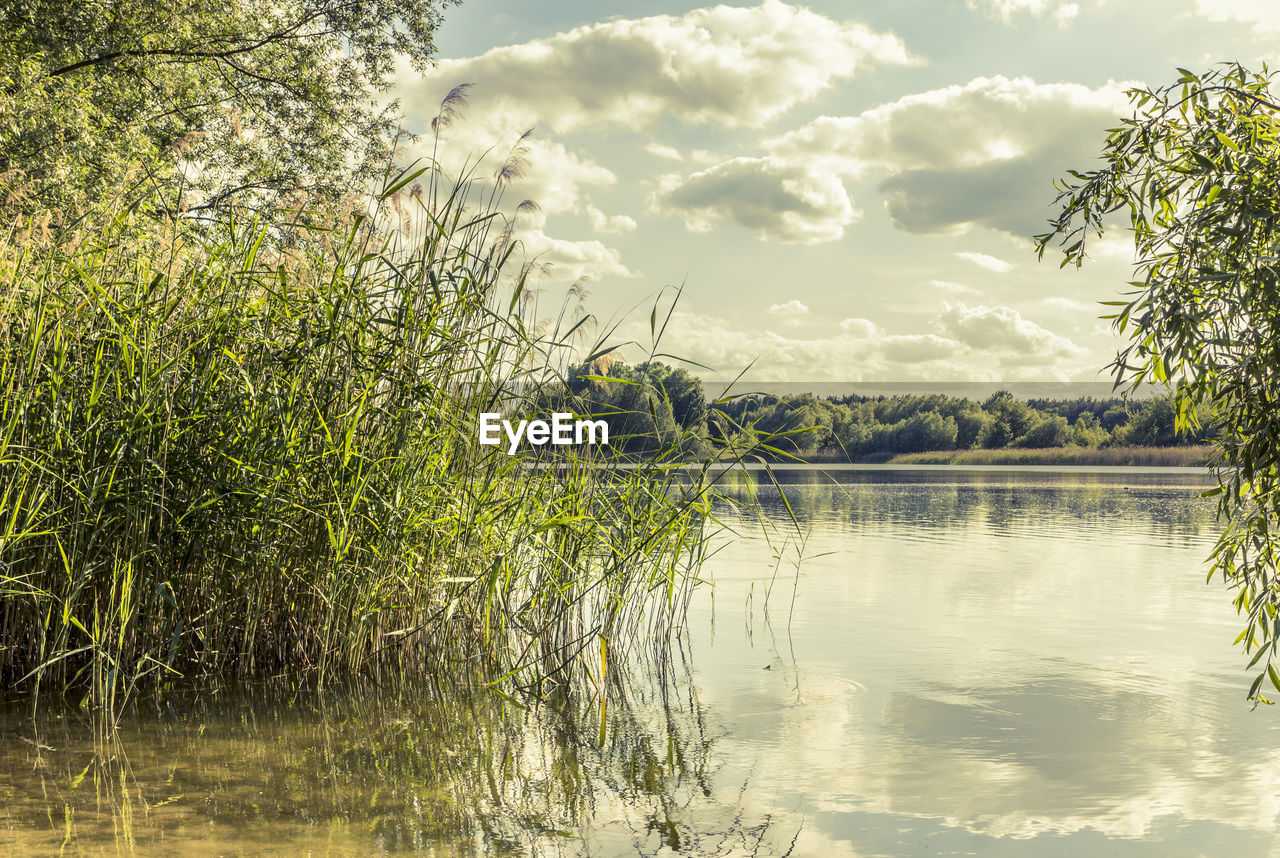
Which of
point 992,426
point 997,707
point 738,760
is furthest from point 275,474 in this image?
point 992,426

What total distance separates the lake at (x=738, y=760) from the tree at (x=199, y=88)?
8592mm

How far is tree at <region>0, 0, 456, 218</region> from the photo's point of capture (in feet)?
38.1

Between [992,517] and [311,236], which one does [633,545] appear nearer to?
[311,236]

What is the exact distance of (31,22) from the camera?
38.4ft

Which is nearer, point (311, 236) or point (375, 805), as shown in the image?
point (375, 805)

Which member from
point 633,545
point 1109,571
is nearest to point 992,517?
point 1109,571

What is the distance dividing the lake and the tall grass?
1.24 feet

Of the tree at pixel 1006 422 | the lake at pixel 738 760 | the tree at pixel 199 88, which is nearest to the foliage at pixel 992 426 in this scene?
the tree at pixel 1006 422

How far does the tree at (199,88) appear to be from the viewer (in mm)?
11625

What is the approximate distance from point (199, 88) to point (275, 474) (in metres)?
12.9

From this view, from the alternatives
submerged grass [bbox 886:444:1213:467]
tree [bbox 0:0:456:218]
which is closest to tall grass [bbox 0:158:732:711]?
tree [bbox 0:0:456:218]

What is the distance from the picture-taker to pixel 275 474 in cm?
436

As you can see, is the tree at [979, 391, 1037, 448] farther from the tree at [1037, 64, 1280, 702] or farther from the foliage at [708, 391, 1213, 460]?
the tree at [1037, 64, 1280, 702]

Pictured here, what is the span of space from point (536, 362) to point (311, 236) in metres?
1.36
